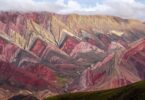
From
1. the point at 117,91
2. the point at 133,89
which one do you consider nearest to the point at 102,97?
the point at 117,91

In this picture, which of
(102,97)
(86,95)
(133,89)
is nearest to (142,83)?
(133,89)

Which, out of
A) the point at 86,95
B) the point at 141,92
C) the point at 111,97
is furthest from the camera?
the point at 86,95

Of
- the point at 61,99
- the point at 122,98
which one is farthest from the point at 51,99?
the point at 122,98

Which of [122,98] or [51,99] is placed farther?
[51,99]

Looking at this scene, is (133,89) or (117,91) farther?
(117,91)

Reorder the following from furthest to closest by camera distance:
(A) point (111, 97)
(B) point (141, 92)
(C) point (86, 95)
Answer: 1. (C) point (86, 95)
2. (A) point (111, 97)
3. (B) point (141, 92)

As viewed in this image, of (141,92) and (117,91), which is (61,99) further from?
(141,92)

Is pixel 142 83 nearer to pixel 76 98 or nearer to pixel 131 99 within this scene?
pixel 131 99

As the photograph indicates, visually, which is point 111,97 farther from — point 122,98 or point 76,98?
point 76,98
